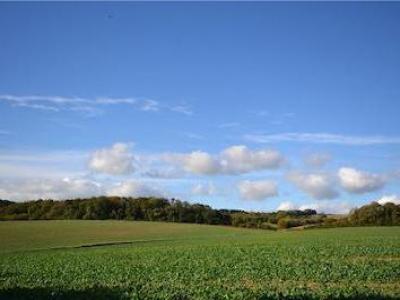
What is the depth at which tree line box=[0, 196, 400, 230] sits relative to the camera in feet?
391

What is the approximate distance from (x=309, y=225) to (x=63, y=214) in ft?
157

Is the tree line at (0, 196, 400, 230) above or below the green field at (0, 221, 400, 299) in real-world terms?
above

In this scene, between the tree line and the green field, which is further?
the tree line

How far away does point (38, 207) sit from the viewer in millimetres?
123688

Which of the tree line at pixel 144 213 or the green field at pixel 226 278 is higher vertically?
the tree line at pixel 144 213

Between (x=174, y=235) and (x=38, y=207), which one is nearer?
(x=174, y=235)

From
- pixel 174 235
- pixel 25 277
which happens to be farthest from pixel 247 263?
pixel 174 235

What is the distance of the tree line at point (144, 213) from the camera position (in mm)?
119250

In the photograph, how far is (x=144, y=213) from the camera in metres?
122

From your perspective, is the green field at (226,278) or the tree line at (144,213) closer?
the green field at (226,278)

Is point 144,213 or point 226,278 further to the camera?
point 144,213

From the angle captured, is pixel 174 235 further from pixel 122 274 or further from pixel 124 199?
pixel 122 274

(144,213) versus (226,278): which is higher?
(144,213)

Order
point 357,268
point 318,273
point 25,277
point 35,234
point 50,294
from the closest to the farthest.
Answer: point 50,294 < point 318,273 < point 357,268 < point 25,277 < point 35,234
